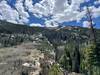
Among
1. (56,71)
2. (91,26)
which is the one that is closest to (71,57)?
(56,71)

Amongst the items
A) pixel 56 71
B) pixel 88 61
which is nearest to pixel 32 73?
pixel 56 71

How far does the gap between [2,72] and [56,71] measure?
285 ft

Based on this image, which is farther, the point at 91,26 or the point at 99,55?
the point at 99,55

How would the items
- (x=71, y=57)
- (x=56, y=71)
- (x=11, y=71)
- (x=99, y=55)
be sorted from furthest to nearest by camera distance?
(x=11, y=71) < (x=71, y=57) < (x=56, y=71) < (x=99, y=55)

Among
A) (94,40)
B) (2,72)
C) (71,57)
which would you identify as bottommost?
(2,72)

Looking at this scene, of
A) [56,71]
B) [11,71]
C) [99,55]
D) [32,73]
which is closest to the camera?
[99,55]

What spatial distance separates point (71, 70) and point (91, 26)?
80485 millimetres

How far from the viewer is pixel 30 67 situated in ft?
551

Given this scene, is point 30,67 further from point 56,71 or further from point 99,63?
point 99,63

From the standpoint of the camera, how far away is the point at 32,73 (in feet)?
493

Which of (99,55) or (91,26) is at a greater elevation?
(91,26)

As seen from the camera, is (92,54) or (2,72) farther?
(2,72)

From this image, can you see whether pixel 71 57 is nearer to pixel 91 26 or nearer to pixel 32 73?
pixel 32 73

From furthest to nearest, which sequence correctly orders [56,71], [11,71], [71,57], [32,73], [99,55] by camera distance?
1. [11,71]
2. [32,73]
3. [71,57]
4. [56,71]
5. [99,55]
